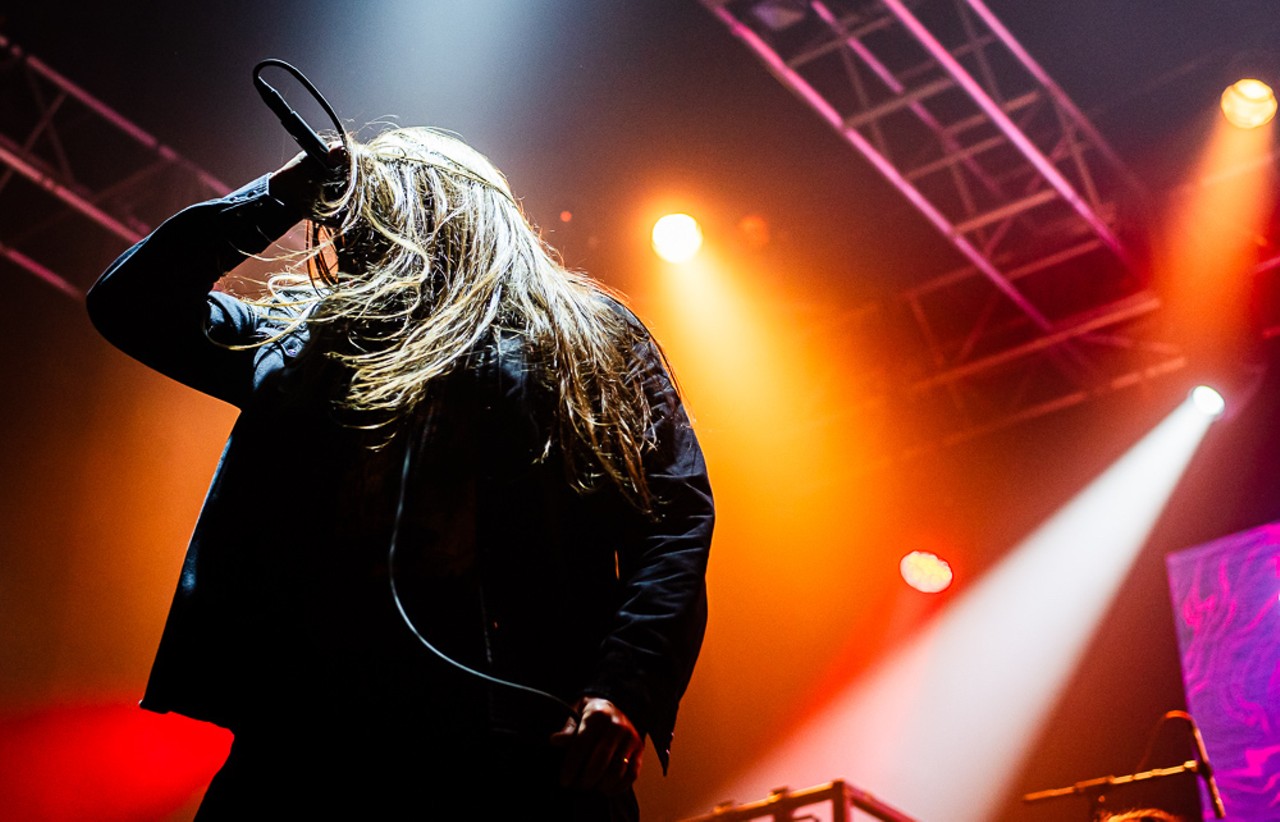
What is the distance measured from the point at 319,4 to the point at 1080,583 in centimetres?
529

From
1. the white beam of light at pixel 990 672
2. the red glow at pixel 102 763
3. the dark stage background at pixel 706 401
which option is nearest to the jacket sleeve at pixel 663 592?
the dark stage background at pixel 706 401

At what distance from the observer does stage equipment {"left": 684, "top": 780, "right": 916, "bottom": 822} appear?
4027mm

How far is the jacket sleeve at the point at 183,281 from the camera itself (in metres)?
1.33

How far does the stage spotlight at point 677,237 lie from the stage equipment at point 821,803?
2918mm

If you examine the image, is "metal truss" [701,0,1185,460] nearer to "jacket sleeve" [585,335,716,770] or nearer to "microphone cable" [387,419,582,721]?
"jacket sleeve" [585,335,716,770]

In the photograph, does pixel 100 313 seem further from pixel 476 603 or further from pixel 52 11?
pixel 52 11

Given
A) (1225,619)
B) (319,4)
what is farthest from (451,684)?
(1225,619)

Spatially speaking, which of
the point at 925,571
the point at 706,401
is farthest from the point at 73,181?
the point at 925,571

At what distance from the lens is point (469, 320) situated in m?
1.33

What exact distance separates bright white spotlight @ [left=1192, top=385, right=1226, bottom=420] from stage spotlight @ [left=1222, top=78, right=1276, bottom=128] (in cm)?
151

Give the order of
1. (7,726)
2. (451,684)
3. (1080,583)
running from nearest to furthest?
(451,684), (7,726), (1080,583)

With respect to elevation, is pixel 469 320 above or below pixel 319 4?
below

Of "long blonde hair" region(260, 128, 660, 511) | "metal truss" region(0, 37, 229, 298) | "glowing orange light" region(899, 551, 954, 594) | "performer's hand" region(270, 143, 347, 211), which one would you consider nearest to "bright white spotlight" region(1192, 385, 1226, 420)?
"glowing orange light" region(899, 551, 954, 594)

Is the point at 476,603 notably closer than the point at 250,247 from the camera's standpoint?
Yes
